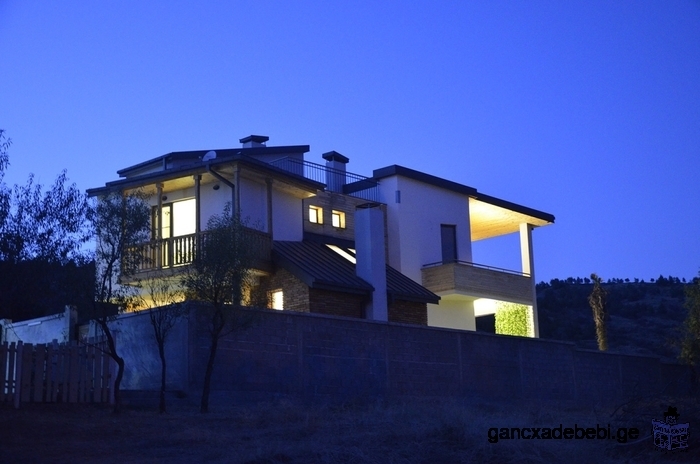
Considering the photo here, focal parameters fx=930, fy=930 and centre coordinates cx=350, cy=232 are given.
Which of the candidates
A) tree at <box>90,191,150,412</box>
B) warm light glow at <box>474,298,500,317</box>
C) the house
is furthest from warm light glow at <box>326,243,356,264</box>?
tree at <box>90,191,150,412</box>

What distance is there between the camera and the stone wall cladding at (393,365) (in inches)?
786

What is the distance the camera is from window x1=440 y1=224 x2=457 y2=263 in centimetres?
3722

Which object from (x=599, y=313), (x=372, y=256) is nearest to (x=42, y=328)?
(x=372, y=256)

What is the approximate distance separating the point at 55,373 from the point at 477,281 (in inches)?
821

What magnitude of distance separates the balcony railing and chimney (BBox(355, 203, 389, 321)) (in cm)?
586

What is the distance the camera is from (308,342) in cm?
2155

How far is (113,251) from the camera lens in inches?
732

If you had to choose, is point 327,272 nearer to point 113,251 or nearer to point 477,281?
point 477,281

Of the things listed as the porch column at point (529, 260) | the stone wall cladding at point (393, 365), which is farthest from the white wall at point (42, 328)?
the porch column at point (529, 260)

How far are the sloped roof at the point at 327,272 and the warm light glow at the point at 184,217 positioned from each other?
9.37 ft

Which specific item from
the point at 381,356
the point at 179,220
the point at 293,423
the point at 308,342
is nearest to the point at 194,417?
the point at 293,423

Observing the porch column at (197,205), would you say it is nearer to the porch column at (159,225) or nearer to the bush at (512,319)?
the porch column at (159,225)

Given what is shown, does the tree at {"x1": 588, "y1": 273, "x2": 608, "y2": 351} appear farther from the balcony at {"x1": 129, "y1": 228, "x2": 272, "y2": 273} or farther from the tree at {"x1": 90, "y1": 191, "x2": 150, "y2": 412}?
the tree at {"x1": 90, "y1": 191, "x2": 150, "y2": 412}

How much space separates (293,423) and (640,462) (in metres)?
5.74
